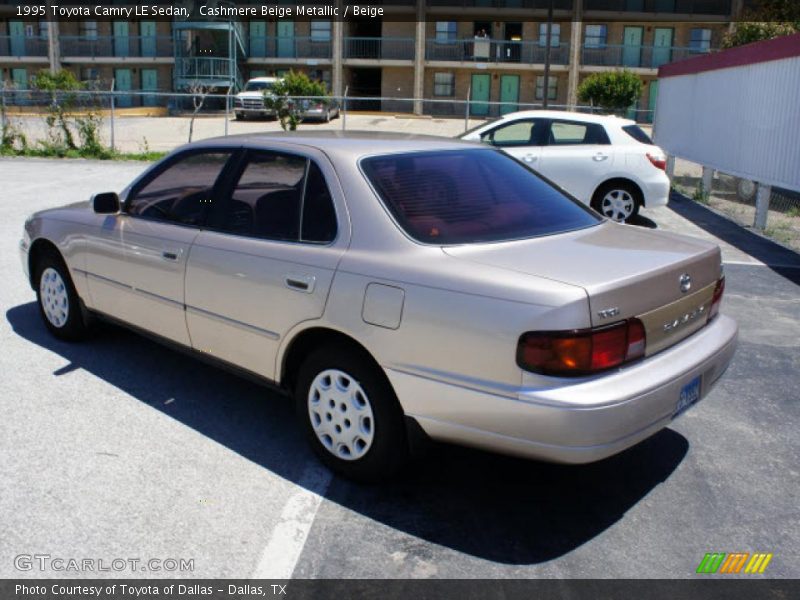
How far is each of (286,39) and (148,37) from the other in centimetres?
780

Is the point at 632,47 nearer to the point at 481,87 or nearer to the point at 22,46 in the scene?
the point at 481,87

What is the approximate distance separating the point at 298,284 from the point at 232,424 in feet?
3.83

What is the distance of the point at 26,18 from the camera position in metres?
48.3

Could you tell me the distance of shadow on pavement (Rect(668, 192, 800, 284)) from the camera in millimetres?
9578

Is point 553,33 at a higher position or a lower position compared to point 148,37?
higher

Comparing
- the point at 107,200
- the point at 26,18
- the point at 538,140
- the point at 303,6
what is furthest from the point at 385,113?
the point at 107,200

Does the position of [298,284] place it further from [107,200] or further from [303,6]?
[303,6]

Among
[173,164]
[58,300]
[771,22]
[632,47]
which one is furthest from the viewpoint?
[632,47]

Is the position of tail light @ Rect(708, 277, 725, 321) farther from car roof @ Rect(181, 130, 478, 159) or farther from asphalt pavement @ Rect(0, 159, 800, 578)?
car roof @ Rect(181, 130, 478, 159)

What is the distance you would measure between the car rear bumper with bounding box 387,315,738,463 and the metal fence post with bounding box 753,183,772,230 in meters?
9.51

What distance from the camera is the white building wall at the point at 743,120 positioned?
11812 mm

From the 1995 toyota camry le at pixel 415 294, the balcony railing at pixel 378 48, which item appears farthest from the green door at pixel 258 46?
the 1995 toyota camry le at pixel 415 294

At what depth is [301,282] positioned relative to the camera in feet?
12.7

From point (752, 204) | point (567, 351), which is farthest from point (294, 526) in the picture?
point (752, 204)
